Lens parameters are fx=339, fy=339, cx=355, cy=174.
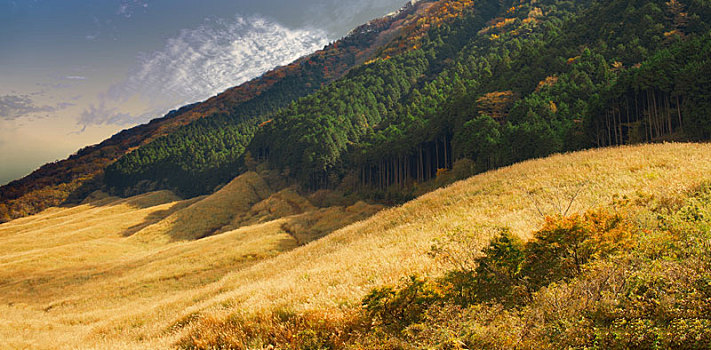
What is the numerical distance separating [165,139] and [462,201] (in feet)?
545

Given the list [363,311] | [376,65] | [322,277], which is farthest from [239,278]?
[376,65]

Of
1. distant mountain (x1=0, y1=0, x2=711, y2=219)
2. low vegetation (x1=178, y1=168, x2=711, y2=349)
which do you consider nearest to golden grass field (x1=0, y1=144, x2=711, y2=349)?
low vegetation (x1=178, y1=168, x2=711, y2=349)

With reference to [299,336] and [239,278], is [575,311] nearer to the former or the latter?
[299,336]

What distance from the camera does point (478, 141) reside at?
2052 inches

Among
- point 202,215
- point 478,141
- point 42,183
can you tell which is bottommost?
point 202,215

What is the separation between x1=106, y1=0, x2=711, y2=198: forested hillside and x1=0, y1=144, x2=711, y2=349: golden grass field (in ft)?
61.1

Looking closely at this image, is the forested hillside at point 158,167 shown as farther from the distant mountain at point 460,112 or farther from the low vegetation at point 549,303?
the low vegetation at point 549,303

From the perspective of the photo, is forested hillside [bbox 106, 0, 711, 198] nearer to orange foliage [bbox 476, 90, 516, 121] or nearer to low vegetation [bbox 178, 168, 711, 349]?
orange foliage [bbox 476, 90, 516, 121]

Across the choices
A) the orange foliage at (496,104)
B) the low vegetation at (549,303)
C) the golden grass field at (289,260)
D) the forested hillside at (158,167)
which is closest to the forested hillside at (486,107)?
the orange foliage at (496,104)

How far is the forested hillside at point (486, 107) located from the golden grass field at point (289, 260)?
18.6 metres

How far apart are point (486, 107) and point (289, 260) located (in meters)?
49.1

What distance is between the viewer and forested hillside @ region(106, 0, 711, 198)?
40.6m

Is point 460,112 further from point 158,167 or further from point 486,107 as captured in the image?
point 158,167

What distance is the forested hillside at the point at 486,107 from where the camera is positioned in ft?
133
